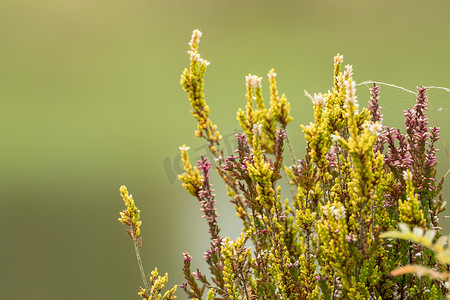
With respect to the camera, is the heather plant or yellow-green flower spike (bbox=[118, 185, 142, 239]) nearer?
the heather plant

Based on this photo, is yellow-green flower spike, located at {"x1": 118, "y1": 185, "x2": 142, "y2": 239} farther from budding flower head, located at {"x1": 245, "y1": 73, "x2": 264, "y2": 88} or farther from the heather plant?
budding flower head, located at {"x1": 245, "y1": 73, "x2": 264, "y2": 88}

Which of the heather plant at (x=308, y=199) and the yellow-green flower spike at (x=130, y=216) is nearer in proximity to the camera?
the heather plant at (x=308, y=199)

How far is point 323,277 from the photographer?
670 mm

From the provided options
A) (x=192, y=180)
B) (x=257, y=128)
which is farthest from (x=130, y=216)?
(x=257, y=128)

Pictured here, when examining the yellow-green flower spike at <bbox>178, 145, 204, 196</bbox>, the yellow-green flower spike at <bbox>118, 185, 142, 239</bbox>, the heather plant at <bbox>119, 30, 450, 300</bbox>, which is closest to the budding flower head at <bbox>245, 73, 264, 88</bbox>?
the heather plant at <bbox>119, 30, 450, 300</bbox>

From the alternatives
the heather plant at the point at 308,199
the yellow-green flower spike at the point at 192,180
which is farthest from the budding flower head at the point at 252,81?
the yellow-green flower spike at the point at 192,180

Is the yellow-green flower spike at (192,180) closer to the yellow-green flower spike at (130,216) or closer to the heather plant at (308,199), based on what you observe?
the heather plant at (308,199)

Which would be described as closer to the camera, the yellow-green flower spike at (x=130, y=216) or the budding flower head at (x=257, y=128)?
the budding flower head at (x=257, y=128)

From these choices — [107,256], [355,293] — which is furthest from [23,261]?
[355,293]

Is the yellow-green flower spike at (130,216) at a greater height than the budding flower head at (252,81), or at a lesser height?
lesser

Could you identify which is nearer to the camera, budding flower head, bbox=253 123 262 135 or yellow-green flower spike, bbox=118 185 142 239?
budding flower head, bbox=253 123 262 135

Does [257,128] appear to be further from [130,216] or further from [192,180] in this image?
[130,216]

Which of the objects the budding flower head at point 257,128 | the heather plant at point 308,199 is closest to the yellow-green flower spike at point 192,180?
the heather plant at point 308,199

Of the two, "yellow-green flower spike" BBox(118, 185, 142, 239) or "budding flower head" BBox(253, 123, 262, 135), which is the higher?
"budding flower head" BBox(253, 123, 262, 135)
